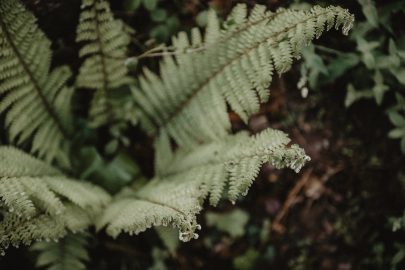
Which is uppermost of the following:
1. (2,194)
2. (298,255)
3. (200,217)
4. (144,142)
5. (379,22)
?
(2,194)

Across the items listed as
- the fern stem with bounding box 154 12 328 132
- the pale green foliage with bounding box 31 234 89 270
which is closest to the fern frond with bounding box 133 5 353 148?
the fern stem with bounding box 154 12 328 132

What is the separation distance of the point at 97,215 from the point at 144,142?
79cm

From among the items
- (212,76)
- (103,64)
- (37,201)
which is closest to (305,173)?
(212,76)

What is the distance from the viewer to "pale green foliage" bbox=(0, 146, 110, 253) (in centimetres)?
161

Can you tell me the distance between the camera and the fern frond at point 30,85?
6.36 feet

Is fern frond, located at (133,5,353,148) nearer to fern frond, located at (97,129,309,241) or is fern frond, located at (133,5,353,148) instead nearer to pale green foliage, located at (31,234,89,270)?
fern frond, located at (97,129,309,241)

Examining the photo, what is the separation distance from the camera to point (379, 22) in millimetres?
2365

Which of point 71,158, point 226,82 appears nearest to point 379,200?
point 226,82

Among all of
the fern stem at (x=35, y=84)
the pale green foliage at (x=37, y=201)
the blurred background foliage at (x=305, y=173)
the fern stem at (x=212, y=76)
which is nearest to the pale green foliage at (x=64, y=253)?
the pale green foliage at (x=37, y=201)

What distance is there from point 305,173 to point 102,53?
1.62 meters

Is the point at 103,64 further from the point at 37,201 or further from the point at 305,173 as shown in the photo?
the point at 305,173

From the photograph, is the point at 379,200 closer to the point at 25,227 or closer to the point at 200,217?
the point at 200,217

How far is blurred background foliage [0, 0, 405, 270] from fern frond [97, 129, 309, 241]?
0.43 meters

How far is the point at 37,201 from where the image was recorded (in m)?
1.88
